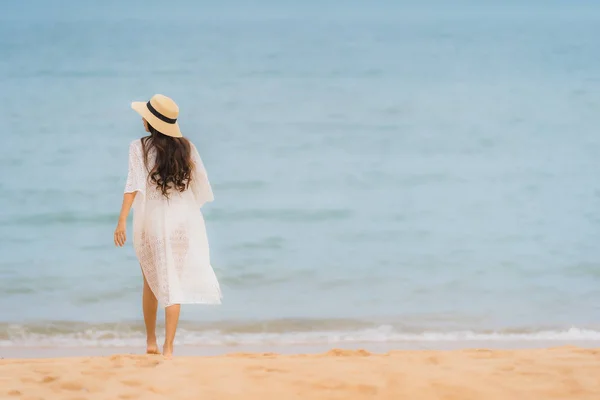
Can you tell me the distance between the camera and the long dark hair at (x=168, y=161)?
362cm

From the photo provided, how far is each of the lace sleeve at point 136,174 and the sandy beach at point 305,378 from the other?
64 cm

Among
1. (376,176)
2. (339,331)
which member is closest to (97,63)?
(376,176)

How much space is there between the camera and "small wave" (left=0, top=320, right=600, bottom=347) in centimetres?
530

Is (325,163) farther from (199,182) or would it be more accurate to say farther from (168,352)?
(168,352)

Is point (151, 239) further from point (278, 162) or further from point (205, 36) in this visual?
point (205, 36)

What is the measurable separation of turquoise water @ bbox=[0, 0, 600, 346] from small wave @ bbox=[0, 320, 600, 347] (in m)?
0.02

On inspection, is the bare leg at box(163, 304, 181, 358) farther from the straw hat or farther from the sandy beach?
the straw hat

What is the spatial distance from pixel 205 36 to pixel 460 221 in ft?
12.3

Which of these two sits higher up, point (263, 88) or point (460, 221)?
point (263, 88)

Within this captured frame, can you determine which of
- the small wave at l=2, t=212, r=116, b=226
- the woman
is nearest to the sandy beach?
the woman

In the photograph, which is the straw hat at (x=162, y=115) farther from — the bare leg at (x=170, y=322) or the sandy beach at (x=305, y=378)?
the sandy beach at (x=305, y=378)

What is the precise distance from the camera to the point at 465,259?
6.94 metres

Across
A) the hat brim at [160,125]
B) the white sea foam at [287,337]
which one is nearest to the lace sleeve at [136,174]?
the hat brim at [160,125]

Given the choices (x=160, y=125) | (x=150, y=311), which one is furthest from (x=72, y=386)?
(x=160, y=125)
